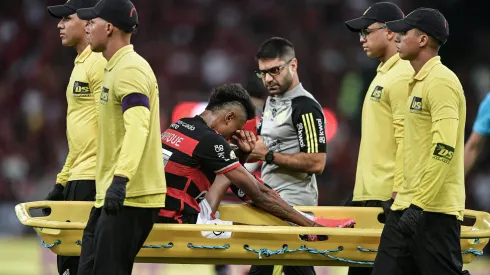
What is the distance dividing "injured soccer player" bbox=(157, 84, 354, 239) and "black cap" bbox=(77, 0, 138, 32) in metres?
0.86

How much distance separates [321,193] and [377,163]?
6.82m

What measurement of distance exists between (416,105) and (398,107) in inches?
31.1

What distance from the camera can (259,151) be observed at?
6.60 metres

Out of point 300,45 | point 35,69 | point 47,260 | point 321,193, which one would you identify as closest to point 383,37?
point 47,260

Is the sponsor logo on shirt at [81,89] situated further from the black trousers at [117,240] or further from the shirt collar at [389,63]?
the shirt collar at [389,63]

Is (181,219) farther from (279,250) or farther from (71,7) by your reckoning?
(71,7)

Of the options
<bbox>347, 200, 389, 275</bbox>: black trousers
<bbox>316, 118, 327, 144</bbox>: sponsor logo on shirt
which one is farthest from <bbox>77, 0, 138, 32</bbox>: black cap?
<bbox>347, 200, 389, 275</bbox>: black trousers

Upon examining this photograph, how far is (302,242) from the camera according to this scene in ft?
18.9

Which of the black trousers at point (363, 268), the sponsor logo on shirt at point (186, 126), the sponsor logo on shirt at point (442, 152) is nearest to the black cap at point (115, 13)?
the sponsor logo on shirt at point (186, 126)

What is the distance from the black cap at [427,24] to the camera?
5395 millimetres

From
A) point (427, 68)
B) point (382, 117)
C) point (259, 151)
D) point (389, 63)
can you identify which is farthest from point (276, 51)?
point (427, 68)

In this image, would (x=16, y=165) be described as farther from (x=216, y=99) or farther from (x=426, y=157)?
(x=426, y=157)

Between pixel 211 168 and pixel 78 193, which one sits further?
pixel 78 193

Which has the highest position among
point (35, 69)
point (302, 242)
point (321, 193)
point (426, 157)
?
point (426, 157)
